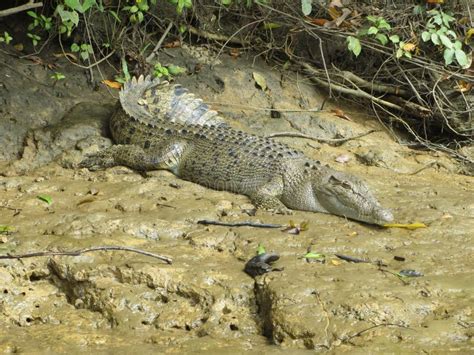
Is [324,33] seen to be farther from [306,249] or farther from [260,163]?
[306,249]

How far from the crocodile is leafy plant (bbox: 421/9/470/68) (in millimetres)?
2405

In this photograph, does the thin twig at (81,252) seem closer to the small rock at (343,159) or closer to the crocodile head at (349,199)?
the crocodile head at (349,199)

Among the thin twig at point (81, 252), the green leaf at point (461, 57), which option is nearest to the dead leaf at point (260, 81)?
the green leaf at point (461, 57)

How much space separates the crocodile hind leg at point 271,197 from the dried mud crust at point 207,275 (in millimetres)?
119

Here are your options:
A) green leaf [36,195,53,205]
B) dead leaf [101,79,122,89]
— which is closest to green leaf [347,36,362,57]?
dead leaf [101,79,122,89]

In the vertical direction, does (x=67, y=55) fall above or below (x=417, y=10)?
below

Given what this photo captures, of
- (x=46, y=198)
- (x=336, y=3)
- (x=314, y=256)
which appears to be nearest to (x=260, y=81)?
(x=336, y=3)

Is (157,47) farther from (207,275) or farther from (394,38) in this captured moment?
(207,275)

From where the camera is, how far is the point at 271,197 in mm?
5828

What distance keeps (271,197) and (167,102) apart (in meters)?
2.18

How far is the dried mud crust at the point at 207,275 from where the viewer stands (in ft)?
12.5

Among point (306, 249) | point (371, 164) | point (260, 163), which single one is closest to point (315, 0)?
point (371, 164)

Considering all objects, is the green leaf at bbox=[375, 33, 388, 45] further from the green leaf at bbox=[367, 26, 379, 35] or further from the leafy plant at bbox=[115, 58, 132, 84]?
the leafy plant at bbox=[115, 58, 132, 84]

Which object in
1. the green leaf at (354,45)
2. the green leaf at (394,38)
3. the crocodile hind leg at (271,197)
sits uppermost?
the green leaf at (394,38)
